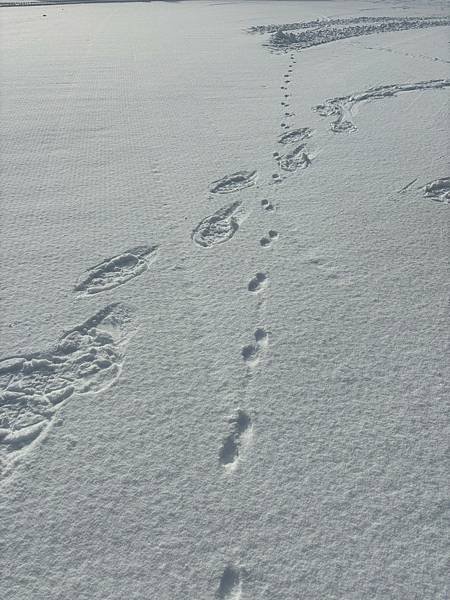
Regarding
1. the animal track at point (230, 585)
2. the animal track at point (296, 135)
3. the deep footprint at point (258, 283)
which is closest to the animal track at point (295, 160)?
the animal track at point (296, 135)

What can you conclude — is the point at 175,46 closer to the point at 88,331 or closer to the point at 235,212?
the point at 235,212

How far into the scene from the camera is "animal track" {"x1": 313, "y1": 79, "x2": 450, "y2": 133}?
156 inches

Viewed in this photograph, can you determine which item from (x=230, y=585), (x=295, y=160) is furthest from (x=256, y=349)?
(x=295, y=160)

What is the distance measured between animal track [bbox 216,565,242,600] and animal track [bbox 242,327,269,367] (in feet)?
2.33

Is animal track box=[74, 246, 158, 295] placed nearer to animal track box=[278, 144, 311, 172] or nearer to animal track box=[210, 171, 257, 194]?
animal track box=[210, 171, 257, 194]

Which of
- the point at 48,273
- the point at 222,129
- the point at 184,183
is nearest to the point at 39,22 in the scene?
the point at 222,129

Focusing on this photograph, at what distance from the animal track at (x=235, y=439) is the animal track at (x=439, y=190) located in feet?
6.13

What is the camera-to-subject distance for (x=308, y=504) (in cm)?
138

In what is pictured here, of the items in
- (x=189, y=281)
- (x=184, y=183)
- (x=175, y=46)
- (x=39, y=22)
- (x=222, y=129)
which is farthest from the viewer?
(x=39, y=22)

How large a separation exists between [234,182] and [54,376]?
5.71 feet

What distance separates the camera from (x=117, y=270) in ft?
7.57

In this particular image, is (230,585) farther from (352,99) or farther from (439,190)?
(352,99)

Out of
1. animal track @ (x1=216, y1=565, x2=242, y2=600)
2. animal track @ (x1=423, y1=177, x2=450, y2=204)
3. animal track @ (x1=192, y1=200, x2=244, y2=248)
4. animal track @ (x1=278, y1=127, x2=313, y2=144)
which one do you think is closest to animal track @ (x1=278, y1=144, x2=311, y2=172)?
animal track @ (x1=278, y1=127, x2=313, y2=144)

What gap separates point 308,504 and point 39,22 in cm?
1051
